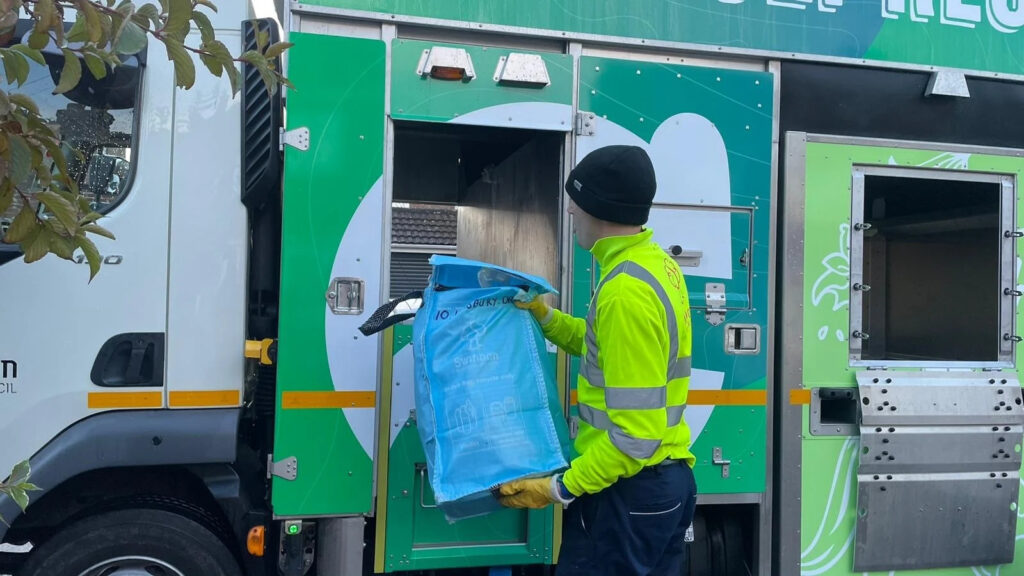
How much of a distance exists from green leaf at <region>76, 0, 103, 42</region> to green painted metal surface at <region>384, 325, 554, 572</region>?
1746 millimetres

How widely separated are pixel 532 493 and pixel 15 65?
5.47 feet

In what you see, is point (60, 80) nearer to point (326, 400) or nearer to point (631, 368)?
point (631, 368)

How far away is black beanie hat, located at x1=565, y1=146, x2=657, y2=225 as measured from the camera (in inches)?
90.0

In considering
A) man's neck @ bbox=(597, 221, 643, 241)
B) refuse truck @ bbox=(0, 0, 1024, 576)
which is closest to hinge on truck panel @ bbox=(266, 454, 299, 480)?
refuse truck @ bbox=(0, 0, 1024, 576)

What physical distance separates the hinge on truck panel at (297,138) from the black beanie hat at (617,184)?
967mm

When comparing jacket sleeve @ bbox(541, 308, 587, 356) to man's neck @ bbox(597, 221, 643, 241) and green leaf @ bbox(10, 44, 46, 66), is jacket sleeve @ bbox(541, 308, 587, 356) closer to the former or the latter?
man's neck @ bbox(597, 221, 643, 241)

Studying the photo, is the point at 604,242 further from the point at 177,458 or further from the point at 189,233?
the point at 177,458

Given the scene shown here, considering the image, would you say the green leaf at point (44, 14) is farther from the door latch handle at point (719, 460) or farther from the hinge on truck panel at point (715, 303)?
the door latch handle at point (719, 460)

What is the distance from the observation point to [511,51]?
2.90 meters

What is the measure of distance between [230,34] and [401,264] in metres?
1.55

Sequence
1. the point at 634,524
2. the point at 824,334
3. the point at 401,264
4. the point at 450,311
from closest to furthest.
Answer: the point at 634,524 → the point at 450,311 → the point at 824,334 → the point at 401,264

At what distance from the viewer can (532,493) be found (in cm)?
237

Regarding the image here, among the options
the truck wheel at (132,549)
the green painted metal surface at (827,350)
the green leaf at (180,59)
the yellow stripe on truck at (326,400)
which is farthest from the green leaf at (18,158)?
the green painted metal surface at (827,350)

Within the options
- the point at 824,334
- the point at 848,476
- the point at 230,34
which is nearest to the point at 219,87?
the point at 230,34
